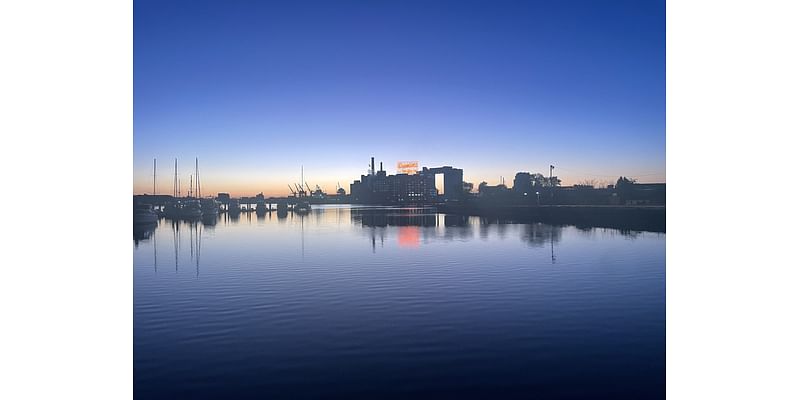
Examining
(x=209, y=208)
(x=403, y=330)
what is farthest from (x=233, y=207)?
(x=403, y=330)

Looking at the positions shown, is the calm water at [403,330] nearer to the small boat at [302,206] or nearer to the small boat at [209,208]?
the small boat at [209,208]

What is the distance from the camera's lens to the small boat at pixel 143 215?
1650 inches

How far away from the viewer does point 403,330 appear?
8750 millimetres

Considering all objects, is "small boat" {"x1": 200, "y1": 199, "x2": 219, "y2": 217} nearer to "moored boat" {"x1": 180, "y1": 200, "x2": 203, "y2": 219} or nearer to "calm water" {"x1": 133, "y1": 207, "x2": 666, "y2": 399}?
"moored boat" {"x1": 180, "y1": 200, "x2": 203, "y2": 219}

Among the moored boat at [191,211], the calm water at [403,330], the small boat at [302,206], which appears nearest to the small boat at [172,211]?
the moored boat at [191,211]

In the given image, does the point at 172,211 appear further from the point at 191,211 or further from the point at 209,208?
the point at 209,208

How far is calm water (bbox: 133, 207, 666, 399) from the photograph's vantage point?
643cm

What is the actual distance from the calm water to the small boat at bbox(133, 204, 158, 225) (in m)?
26.8

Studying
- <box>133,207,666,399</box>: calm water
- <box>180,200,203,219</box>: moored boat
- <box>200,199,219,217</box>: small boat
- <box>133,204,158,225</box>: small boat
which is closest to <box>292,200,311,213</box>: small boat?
<box>200,199,219,217</box>: small boat

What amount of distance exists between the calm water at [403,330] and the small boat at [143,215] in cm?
2675

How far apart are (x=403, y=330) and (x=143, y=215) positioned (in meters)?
40.2
